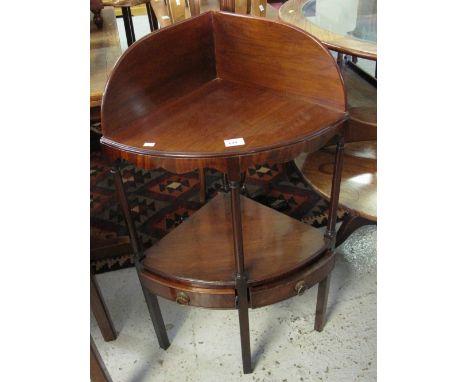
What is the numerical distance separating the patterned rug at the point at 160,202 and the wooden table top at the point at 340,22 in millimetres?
752

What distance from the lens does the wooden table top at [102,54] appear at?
1120 millimetres

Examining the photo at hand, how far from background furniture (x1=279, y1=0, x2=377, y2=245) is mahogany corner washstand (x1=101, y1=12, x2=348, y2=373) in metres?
0.24

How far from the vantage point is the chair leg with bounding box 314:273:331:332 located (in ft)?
3.94

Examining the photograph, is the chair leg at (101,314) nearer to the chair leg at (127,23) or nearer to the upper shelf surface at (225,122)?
the upper shelf surface at (225,122)

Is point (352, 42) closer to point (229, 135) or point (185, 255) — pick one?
point (229, 135)

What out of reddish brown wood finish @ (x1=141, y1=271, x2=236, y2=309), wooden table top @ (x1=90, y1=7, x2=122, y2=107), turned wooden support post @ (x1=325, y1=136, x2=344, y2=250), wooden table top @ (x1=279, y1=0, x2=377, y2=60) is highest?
wooden table top @ (x1=279, y1=0, x2=377, y2=60)

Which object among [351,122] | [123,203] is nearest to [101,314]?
[123,203]

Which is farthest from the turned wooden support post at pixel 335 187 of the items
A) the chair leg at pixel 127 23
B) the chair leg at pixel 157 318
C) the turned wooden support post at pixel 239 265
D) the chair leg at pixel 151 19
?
the chair leg at pixel 151 19

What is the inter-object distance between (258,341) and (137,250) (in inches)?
19.0

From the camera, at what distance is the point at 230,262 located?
1.10m

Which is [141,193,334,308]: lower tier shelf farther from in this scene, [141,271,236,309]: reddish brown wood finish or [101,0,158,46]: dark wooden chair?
[101,0,158,46]: dark wooden chair

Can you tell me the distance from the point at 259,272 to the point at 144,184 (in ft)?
3.56

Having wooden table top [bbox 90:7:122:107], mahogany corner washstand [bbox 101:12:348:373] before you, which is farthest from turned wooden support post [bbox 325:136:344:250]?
wooden table top [bbox 90:7:122:107]

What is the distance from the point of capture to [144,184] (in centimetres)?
199
